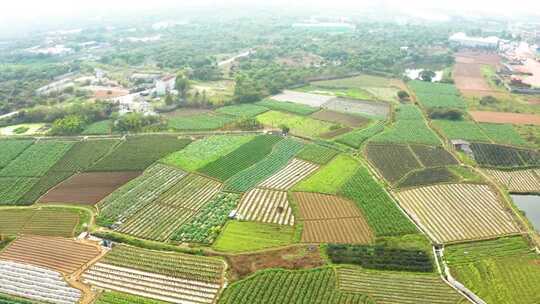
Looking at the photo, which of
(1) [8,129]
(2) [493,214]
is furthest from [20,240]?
(2) [493,214]

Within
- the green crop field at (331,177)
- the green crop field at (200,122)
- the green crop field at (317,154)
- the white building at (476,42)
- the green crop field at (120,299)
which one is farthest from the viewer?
the white building at (476,42)

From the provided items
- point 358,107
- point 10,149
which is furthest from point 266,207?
point 10,149

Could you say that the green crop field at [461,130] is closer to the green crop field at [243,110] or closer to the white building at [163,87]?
the green crop field at [243,110]

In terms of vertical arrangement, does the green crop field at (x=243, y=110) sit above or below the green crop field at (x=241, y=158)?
above

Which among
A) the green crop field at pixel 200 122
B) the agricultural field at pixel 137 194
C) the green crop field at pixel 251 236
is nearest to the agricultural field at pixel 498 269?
the green crop field at pixel 251 236

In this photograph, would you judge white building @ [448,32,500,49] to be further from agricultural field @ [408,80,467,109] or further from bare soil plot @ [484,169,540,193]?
bare soil plot @ [484,169,540,193]

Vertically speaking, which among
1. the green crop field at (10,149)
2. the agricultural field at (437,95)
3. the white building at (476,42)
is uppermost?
the white building at (476,42)
